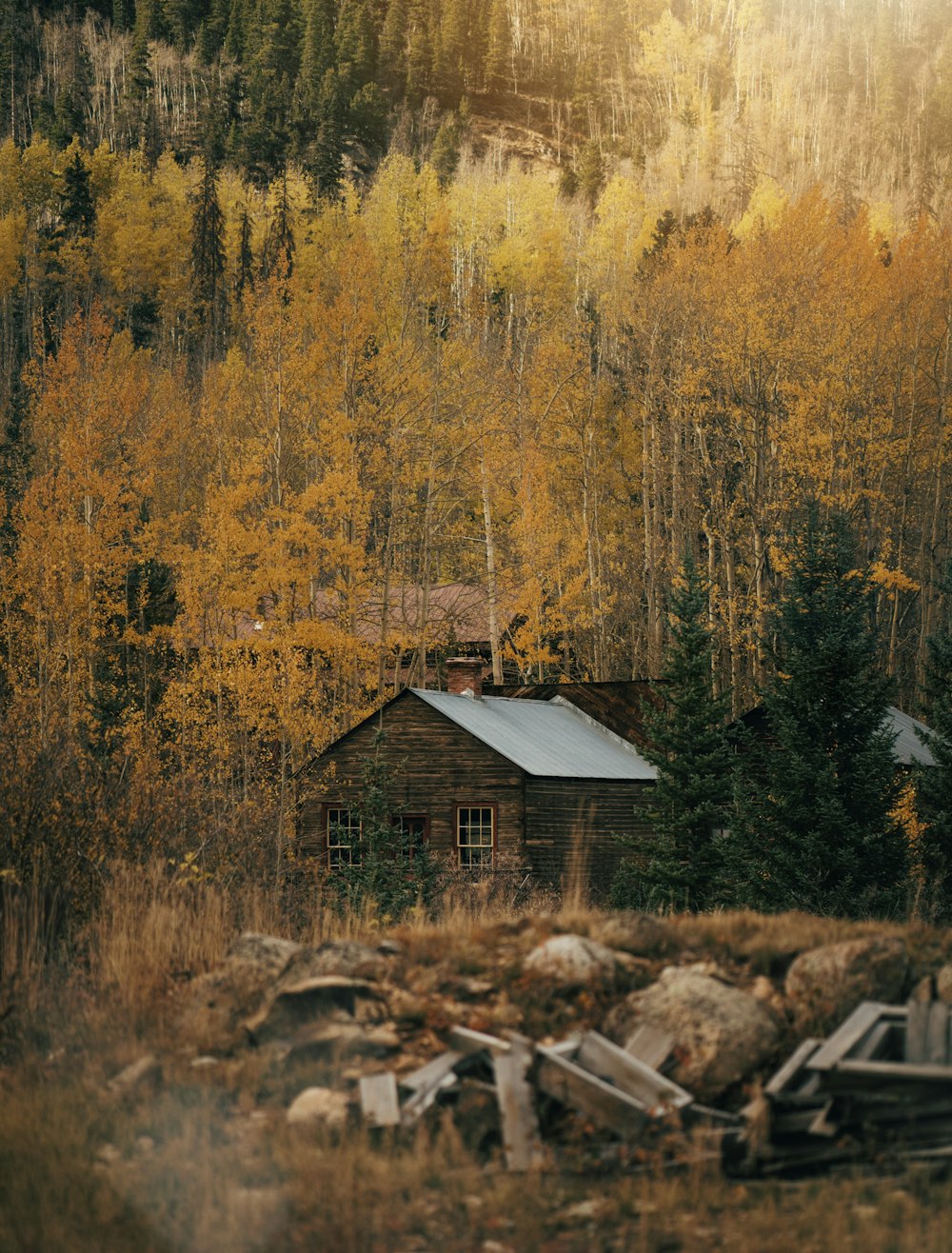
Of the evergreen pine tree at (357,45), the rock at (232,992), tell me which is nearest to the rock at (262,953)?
the rock at (232,992)

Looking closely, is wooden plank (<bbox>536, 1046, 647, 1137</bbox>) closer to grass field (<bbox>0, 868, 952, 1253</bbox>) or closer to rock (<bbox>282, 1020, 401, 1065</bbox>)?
grass field (<bbox>0, 868, 952, 1253</bbox>)

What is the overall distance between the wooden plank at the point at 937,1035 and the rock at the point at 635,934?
1.92 m

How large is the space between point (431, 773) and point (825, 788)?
1015cm

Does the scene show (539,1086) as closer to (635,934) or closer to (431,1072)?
(431,1072)

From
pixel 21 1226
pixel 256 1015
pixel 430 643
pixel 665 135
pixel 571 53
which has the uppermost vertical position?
pixel 571 53

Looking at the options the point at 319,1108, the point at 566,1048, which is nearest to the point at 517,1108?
the point at 566,1048

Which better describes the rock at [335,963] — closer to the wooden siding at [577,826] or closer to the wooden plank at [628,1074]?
the wooden plank at [628,1074]

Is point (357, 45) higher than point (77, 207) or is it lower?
higher

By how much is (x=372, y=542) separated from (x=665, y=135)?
271 ft

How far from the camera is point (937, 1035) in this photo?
7.85 m

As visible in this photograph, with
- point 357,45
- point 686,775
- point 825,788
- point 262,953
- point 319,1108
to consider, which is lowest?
point 319,1108

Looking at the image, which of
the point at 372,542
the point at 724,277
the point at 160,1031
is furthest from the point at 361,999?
the point at 372,542

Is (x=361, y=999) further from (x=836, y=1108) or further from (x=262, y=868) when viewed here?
(x=262, y=868)

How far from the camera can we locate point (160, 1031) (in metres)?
9.12
